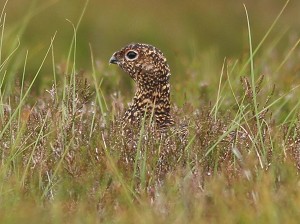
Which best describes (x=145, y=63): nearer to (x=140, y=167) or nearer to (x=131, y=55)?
(x=131, y=55)

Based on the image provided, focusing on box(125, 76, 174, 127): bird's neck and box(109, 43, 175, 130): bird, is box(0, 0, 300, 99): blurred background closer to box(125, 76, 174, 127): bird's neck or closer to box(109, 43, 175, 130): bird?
box(109, 43, 175, 130): bird

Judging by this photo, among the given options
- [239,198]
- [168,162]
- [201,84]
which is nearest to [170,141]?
[168,162]

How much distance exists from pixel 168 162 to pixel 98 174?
521mm

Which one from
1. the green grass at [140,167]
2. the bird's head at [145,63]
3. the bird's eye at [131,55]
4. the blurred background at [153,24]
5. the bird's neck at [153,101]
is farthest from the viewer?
the blurred background at [153,24]

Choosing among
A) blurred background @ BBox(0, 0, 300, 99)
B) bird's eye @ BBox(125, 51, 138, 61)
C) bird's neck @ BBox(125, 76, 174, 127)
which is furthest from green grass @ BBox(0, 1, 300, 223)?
blurred background @ BBox(0, 0, 300, 99)

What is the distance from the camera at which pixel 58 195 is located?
4.92 meters

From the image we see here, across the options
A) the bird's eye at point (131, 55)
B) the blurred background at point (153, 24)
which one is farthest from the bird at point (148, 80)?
the blurred background at point (153, 24)

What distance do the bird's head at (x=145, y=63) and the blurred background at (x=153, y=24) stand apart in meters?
5.90

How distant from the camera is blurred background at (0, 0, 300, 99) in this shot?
44.6 ft

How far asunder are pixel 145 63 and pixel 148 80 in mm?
106

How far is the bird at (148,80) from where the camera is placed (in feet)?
21.4

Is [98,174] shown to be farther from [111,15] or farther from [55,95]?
[111,15]

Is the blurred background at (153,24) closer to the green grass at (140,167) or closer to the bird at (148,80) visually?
the bird at (148,80)

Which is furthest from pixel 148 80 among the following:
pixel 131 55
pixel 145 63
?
pixel 131 55
